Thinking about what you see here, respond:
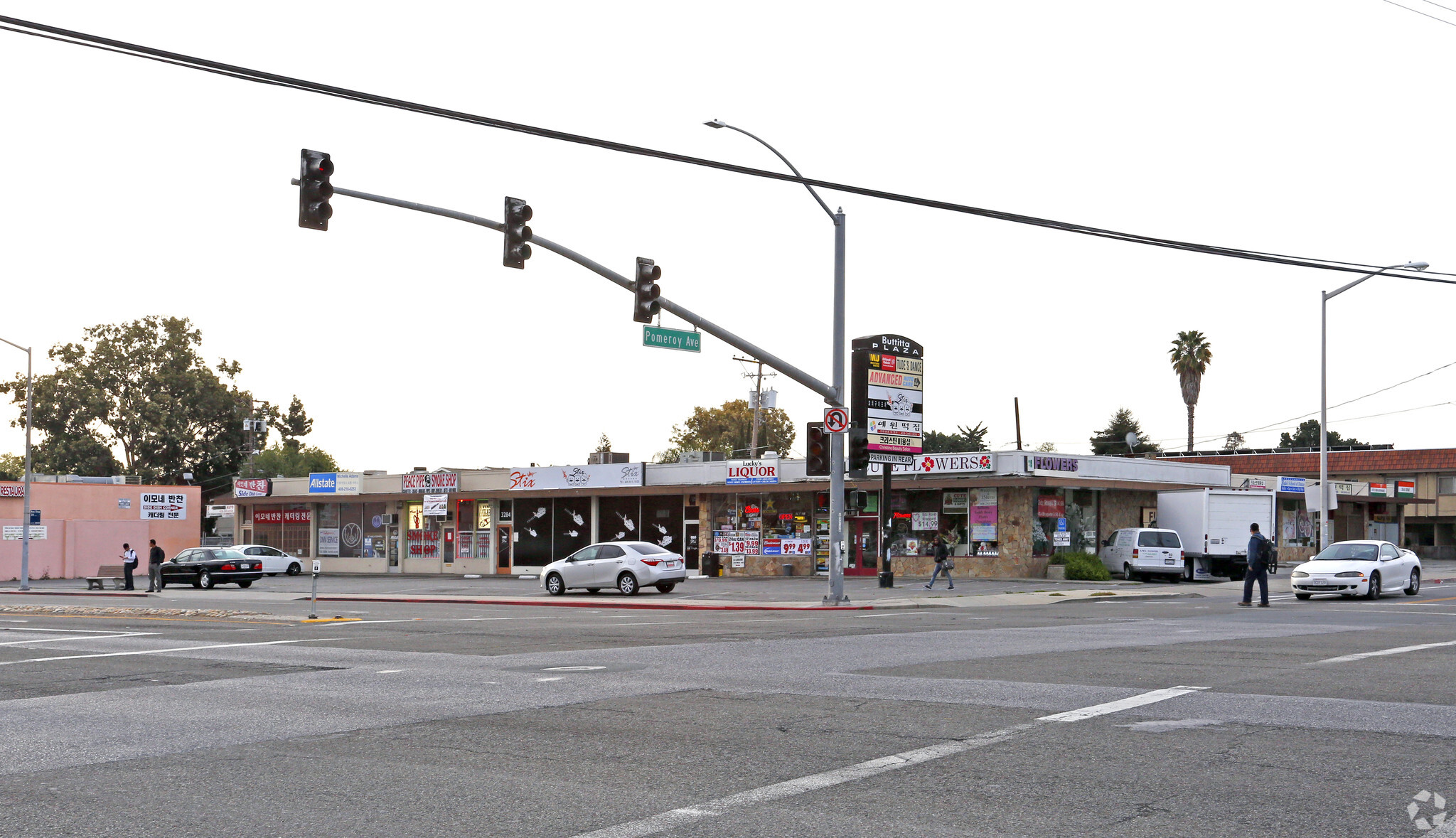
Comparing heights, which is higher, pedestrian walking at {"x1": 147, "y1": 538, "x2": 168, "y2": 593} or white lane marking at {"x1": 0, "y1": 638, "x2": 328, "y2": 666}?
white lane marking at {"x1": 0, "y1": 638, "x2": 328, "y2": 666}

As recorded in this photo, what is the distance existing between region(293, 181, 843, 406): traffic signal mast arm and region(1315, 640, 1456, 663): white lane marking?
39.9 feet

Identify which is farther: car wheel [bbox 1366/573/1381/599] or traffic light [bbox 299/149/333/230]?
car wheel [bbox 1366/573/1381/599]

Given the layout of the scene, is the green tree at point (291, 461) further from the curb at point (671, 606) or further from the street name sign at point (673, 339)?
the street name sign at point (673, 339)

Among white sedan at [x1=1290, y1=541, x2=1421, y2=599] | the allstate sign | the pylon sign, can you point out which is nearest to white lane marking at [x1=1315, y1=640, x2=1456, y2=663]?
white sedan at [x1=1290, y1=541, x2=1421, y2=599]

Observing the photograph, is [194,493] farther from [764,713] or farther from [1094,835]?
[1094,835]

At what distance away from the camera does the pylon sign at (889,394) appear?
1276 inches

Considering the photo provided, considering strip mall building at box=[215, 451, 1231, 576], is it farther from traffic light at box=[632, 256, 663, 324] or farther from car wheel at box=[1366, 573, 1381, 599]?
traffic light at box=[632, 256, 663, 324]

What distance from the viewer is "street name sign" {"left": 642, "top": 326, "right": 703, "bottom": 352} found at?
23.0 meters

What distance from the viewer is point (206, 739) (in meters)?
9.46

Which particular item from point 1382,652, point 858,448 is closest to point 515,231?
point 858,448

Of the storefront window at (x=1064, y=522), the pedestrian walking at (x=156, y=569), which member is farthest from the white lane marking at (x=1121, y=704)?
the pedestrian walking at (x=156, y=569)

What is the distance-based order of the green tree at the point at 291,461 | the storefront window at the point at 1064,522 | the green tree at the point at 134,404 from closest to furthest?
the storefront window at the point at 1064,522
the green tree at the point at 134,404
the green tree at the point at 291,461

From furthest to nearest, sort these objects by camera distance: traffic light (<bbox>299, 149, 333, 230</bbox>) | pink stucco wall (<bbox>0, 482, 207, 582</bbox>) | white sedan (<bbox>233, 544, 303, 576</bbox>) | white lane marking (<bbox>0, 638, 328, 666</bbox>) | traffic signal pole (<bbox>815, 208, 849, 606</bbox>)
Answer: pink stucco wall (<bbox>0, 482, 207, 582</bbox>) → white sedan (<bbox>233, 544, 303, 576</bbox>) → traffic signal pole (<bbox>815, 208, 849, 606</bbox>) → traffic light (<bbox>299, 149, 333, 230</bbox>) → white lane marking (<bbox>0, 638, 328, 666</bbox>)

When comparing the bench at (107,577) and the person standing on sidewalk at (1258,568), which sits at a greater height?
the person standing on sidewalk at (1258,568)
